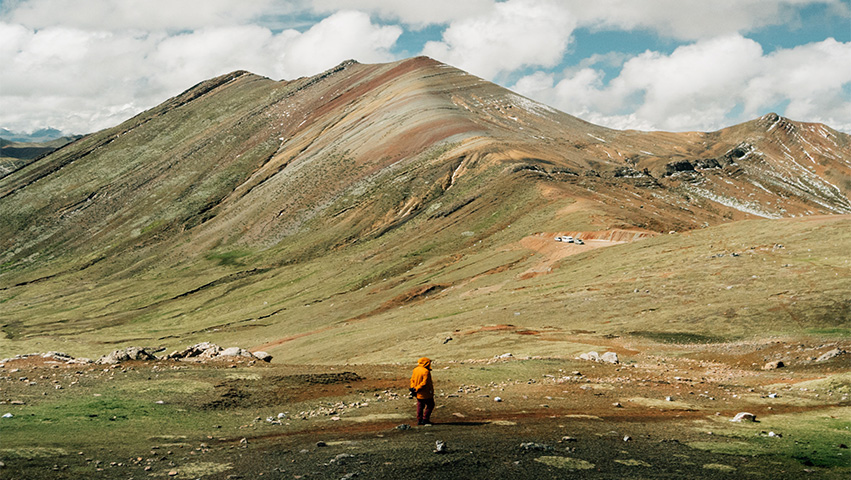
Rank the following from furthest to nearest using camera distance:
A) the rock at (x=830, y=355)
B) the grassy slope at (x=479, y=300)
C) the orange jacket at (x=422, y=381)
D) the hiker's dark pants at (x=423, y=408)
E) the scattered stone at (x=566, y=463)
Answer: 1. the grassy slope at (x=479, y=300)
2. the rock at (x=830, y=355)
3. the hiker's dark pants at (x=423, y=408)
4. the orange jacket at (x=422, y=381)
5. the scattered stone at (x=566, y=463)

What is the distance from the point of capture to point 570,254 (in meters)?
72.6

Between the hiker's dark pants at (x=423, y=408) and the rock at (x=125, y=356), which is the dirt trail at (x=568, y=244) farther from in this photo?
the hiker's dark pants at (x=423, y=408)

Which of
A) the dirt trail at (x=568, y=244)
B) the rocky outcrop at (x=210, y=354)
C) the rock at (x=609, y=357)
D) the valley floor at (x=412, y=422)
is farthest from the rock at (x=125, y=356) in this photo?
the dirt trail at (x=568, y=244)

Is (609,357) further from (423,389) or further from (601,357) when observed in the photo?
(423,389)

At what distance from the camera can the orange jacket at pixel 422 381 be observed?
18516 millimetres

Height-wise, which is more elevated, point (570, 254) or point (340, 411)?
point (570, 254)

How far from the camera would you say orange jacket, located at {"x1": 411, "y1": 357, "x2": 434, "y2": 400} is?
18516mm

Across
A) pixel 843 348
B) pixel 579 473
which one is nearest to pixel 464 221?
pixel 843 348

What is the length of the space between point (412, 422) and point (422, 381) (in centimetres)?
198

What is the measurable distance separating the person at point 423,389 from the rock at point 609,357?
16.9 m

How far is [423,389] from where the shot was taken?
736 inches

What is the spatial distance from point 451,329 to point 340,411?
29571 mm

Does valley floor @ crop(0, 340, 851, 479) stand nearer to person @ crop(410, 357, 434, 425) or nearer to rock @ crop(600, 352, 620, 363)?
person @ crop(410, 357, 434, 425)

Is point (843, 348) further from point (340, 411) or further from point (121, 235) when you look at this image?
point (121, 235)
